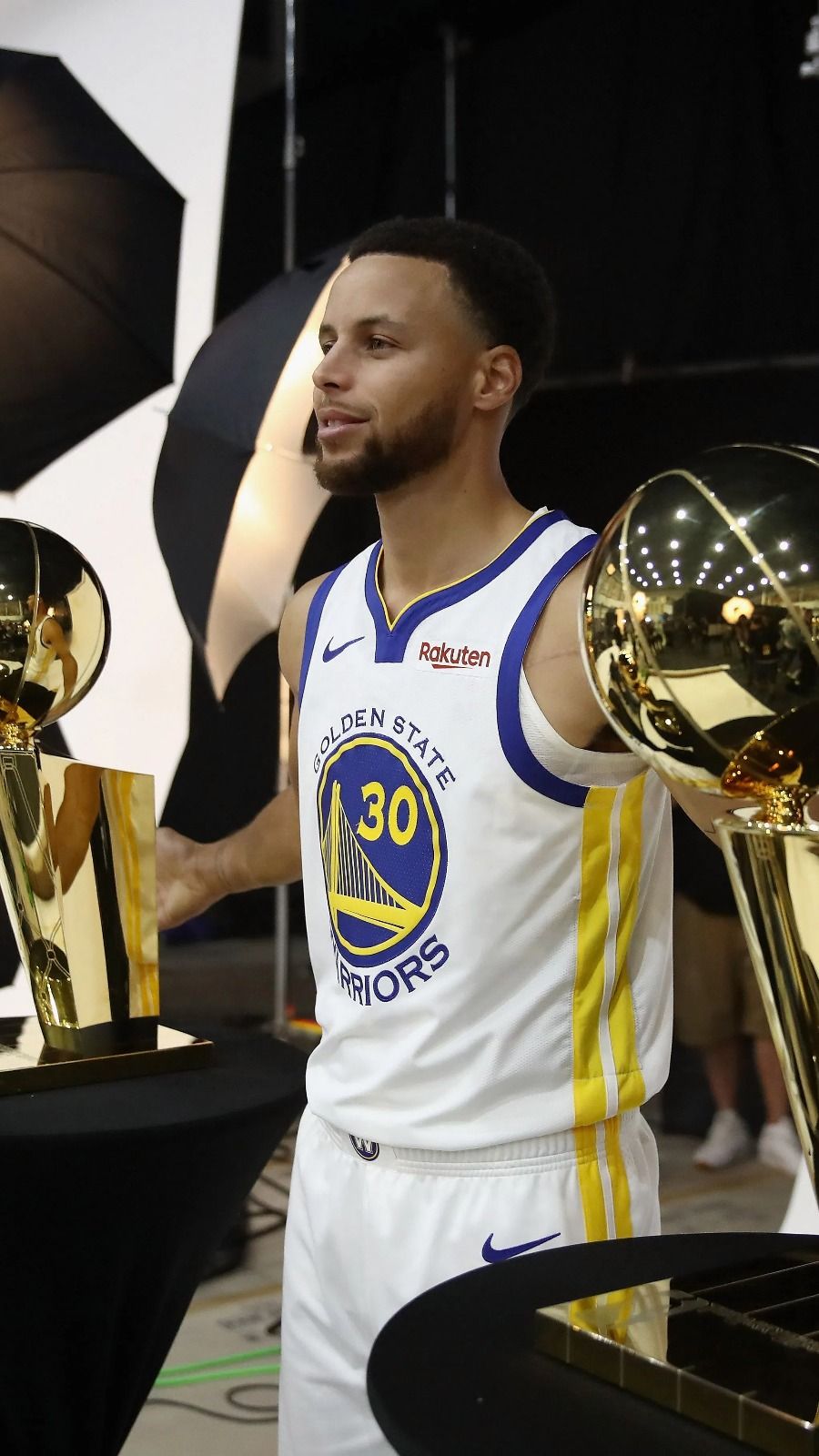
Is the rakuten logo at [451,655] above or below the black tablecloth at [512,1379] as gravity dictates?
above

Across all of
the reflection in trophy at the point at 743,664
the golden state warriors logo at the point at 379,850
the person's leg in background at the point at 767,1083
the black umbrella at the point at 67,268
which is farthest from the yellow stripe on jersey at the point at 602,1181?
the person's leg in background at the point at 767,1083

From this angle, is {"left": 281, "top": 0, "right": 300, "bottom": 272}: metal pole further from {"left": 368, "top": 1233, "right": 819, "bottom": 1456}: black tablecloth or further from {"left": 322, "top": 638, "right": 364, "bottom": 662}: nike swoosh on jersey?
{"left": 368, "top": 1233, "right": 819, "bottom": 1456}: black tablecloth

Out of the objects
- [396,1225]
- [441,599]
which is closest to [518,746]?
[441,599]

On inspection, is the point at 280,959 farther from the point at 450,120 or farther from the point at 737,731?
the point at 737,731

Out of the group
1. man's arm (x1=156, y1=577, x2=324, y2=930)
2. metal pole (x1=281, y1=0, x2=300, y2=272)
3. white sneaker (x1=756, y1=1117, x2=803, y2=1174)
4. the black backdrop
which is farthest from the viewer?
white sneaker (x1=756, y1=1117, x2=803, y2=1174)

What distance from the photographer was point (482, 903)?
1.41m

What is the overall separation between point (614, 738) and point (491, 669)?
0.13 m

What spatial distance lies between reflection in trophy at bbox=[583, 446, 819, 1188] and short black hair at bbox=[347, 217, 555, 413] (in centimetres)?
82

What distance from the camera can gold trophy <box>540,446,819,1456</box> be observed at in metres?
0.78

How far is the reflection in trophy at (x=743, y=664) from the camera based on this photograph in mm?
777

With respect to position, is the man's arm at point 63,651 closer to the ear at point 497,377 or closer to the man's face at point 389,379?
the man's face at point 389,379

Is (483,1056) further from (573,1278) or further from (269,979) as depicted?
(269,979)

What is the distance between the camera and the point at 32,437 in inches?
123

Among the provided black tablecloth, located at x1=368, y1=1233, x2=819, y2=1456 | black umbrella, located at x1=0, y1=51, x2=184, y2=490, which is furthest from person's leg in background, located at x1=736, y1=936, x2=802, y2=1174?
black tablecloth, located at x1=368, y1=1233, x2=819, y2=1456
